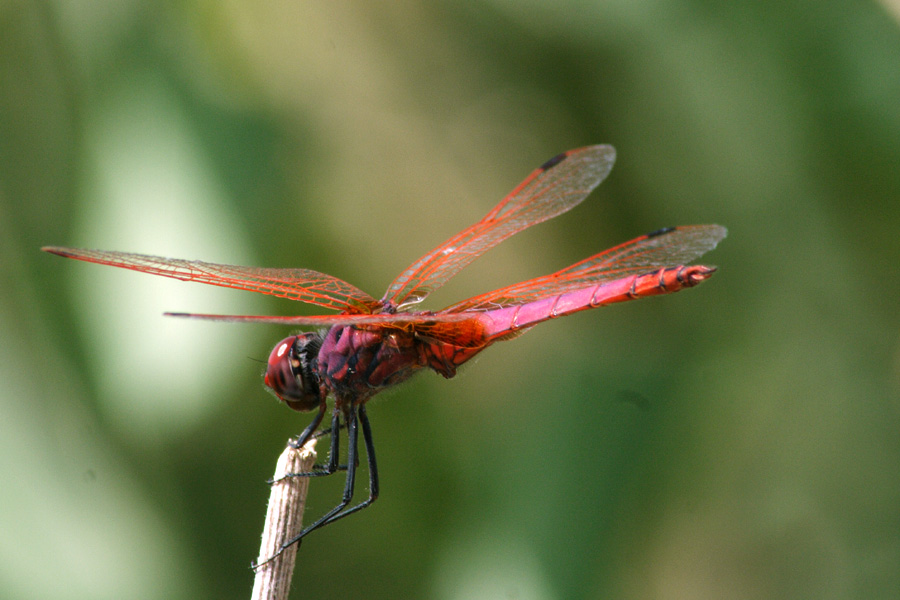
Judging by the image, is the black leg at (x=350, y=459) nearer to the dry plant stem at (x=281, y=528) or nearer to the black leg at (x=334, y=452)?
the black leg at (x=334, y=452)

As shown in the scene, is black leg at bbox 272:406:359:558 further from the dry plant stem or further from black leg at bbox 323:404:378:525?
the dry plant stem

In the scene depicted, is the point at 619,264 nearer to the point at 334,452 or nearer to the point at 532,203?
the point at 532,203

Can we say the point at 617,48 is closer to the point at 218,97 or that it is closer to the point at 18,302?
the point at 218,97

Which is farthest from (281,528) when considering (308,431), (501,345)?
(501,345)

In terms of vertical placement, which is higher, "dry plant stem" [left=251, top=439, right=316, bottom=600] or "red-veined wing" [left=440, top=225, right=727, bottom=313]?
"red-veined wing" [left=440, top=225, right=727, bottom=313]

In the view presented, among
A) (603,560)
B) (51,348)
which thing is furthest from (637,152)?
(51,348)

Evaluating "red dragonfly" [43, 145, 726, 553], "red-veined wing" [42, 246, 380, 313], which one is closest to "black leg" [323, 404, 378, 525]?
"red dragonfly" [43, 145, 726, 553]
